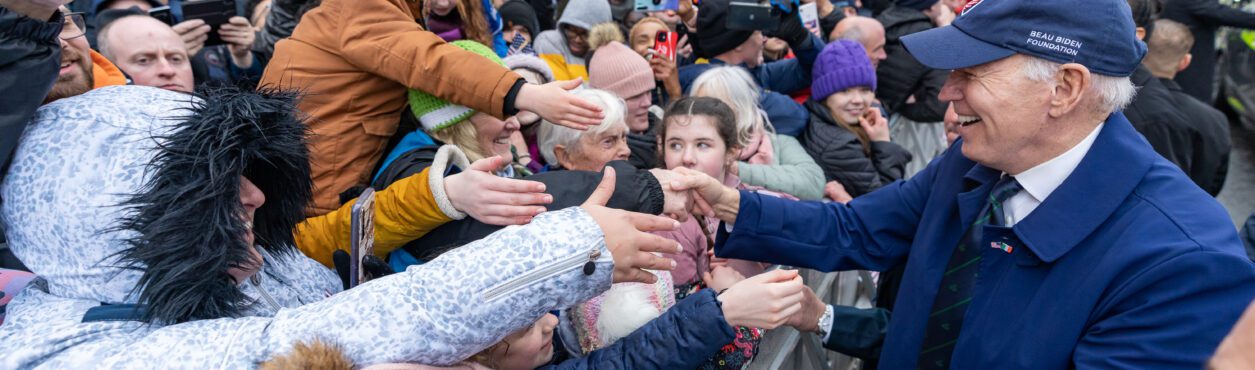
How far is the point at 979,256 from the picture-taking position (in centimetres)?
213

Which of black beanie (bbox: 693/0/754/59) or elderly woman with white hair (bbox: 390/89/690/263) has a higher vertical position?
elderly woman with white hair (bbox: 390/89/690/263)

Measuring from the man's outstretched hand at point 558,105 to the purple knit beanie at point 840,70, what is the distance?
2647 mm

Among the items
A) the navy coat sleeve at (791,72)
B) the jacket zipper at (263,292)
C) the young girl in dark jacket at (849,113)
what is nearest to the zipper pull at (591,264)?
the jacket zipper at (263,292)

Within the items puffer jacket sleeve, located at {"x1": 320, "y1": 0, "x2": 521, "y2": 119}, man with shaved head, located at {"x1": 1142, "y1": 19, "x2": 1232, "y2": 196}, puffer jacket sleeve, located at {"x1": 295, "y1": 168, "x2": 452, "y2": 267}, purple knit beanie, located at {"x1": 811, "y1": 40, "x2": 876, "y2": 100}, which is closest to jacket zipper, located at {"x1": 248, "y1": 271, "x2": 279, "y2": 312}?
puffer jacket sleeve, located at {"x1": 295, "y1": 168, "x2": 452, "y2": 267}

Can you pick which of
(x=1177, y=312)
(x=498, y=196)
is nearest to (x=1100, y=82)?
(x=1177, y=312)

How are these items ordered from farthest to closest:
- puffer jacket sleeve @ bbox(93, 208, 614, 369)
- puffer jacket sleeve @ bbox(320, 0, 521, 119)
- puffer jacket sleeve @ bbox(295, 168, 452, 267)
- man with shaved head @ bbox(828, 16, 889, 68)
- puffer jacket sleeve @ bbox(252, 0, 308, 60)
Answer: man with shaved head @ bbox(828, 16, 889, 68) < puffer jacket sleeve @ bbox(252, 0, 308, 60) < puffer jacket sleeve @ bbox(320, 0, 521, 119) < puffer jacket sleeve @ bbox(295, 168, 452, 267) < puffer jacket sleeve @ bbox(93, 208, 614, 369)

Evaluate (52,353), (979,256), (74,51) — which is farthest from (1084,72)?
(74,51)

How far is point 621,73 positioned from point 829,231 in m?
1.59

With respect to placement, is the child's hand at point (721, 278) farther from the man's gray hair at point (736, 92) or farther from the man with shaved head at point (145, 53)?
the man with shaved head at point (145, 53)

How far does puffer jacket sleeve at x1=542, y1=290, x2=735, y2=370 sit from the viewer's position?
1990mm

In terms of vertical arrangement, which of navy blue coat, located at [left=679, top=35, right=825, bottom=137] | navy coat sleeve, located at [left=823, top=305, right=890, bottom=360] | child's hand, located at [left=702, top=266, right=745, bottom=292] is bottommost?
navy blue coat, located at [left=679, top=35, right=825, bottom=137]

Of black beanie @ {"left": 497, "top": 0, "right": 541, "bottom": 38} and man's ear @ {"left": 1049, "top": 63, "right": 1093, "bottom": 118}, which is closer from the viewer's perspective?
man's ear @ {"left": 1049, "top": 63, "right": 1093, "bottom": 118}

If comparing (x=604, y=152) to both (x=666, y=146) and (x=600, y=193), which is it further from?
(x=600, y=193)

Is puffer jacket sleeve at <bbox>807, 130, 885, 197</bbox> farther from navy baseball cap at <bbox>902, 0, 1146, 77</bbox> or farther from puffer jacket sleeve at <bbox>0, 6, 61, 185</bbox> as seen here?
puffer jacket sleeve at <bbox>0, 6, 61, 185</bbox>
